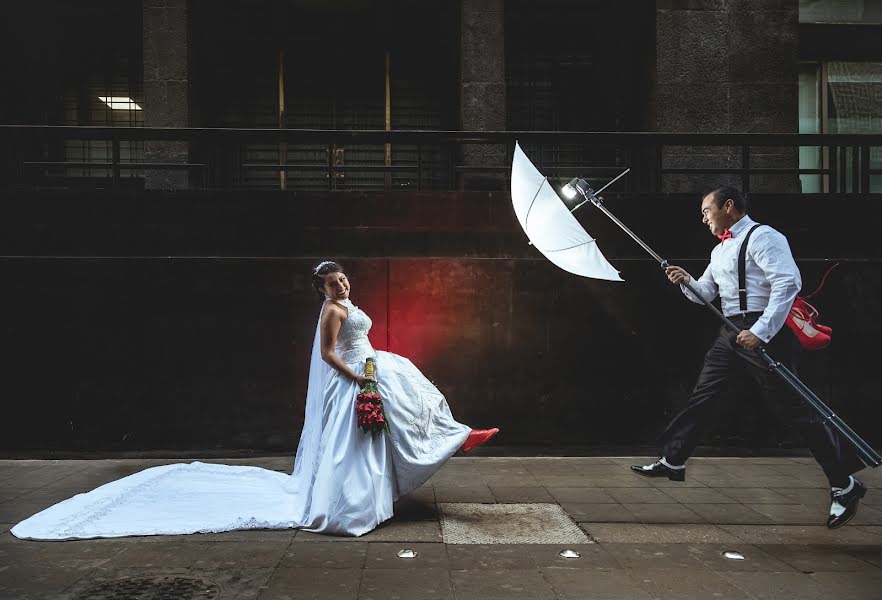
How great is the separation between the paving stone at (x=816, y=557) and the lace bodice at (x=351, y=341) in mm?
3382

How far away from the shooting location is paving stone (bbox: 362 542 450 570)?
4281 millimetres

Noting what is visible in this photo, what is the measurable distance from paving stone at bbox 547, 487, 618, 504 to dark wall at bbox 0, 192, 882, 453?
1716 mm

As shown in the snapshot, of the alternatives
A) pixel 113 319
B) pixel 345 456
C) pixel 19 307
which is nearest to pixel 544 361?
pixel 345 456

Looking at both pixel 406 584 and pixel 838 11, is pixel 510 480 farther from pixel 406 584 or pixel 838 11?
pixel 838 11

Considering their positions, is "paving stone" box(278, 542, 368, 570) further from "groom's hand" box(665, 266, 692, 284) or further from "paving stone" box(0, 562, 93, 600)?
"groom's hand" box(665, 266, 692, 284)

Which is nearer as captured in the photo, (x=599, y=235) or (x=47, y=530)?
(x=47, y=530)

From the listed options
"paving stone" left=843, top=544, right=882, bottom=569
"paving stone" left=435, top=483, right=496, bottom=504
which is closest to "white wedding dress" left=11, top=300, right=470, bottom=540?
"paving stone" left=435, top=483, right=496, bottom=504

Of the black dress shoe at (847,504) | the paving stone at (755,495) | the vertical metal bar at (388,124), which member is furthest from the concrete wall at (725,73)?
the black dress shoe at (847,504)

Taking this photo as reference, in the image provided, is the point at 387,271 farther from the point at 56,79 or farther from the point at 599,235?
the point at 56,79

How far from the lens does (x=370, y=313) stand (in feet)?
26.4

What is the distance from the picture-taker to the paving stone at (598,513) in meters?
5.37

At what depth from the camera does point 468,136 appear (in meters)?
8.39

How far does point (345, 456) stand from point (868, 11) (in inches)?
465

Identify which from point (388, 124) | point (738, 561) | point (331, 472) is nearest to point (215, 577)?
point (331, 472)
